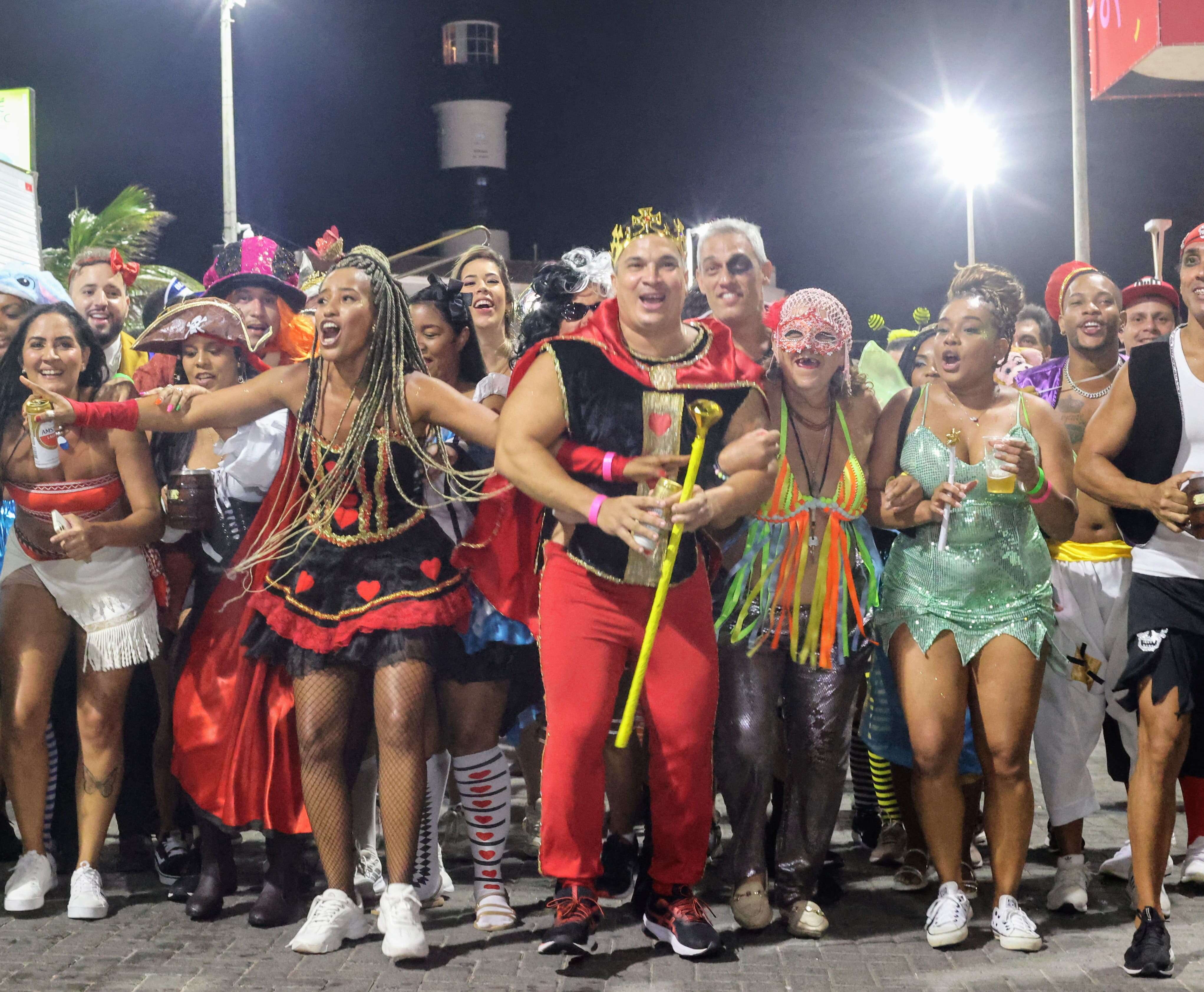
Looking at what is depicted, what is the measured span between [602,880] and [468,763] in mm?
687

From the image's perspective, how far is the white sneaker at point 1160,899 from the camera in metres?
4.01

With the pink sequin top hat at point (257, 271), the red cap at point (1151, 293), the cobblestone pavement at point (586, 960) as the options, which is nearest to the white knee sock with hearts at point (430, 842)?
the cobblestone pavement at point (586, 960)

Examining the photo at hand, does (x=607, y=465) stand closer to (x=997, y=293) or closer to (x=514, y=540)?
(x=514, y=540)

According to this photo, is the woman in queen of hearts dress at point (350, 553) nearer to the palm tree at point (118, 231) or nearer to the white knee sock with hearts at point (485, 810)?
the white knee sock with hearts at point (485, 810)

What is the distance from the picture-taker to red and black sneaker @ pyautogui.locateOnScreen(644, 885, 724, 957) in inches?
154

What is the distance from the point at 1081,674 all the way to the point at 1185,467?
0.99 meters

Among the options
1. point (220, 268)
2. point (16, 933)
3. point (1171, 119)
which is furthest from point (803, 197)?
point (16, 933)

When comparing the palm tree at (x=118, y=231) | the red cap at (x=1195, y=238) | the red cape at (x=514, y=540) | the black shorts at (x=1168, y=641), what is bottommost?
the black shorts at (x=1168, y=641)

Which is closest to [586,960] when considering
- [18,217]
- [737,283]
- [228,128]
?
[737,283]

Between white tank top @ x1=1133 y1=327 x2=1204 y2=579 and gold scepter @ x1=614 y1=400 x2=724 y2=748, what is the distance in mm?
1460

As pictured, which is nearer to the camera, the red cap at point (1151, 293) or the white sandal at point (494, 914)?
the white sandal at point (494, 914)

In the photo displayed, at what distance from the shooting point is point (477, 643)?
4.36 meters

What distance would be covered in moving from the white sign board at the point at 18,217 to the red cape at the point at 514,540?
11.7m

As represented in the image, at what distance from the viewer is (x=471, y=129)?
33.1 m
